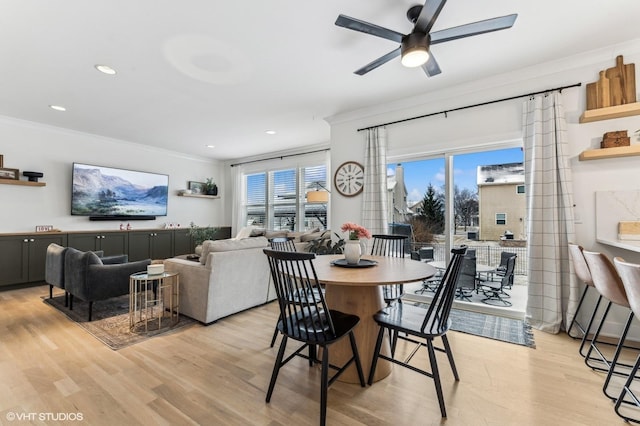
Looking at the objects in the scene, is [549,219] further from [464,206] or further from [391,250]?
[391,250]

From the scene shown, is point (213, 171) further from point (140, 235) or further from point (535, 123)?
point (535, 123)

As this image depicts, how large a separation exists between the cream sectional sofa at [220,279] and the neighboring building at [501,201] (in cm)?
279

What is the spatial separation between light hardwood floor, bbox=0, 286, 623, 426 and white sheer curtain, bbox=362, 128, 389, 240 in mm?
1752

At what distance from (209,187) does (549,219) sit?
699cm

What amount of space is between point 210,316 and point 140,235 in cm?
370

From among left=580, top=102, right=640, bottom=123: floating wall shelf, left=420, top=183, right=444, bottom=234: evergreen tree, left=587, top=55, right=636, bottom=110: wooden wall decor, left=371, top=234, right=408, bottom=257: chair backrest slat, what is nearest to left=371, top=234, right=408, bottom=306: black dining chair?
left=371, top=234, right=408, bottom=257: chair backrest slat

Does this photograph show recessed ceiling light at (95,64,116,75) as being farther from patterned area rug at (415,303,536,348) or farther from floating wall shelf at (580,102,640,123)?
floating wall shelf at (580,102,640,123)

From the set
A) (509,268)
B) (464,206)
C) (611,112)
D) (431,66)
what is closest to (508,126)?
(611,112)

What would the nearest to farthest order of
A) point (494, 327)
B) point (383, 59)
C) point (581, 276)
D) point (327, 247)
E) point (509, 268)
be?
point (383, 59)
point (581, 276)
point (494, 327)
point (509, 268)
point (327, 247)

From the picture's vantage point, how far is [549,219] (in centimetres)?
287

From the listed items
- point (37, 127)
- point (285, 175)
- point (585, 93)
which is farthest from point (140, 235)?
point (585, 93)

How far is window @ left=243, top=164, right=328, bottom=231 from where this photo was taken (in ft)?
20.3

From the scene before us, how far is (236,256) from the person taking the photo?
10.7 ft

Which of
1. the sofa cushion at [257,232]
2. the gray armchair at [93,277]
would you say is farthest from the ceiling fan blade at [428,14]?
the sofa cushion at [257,232]
